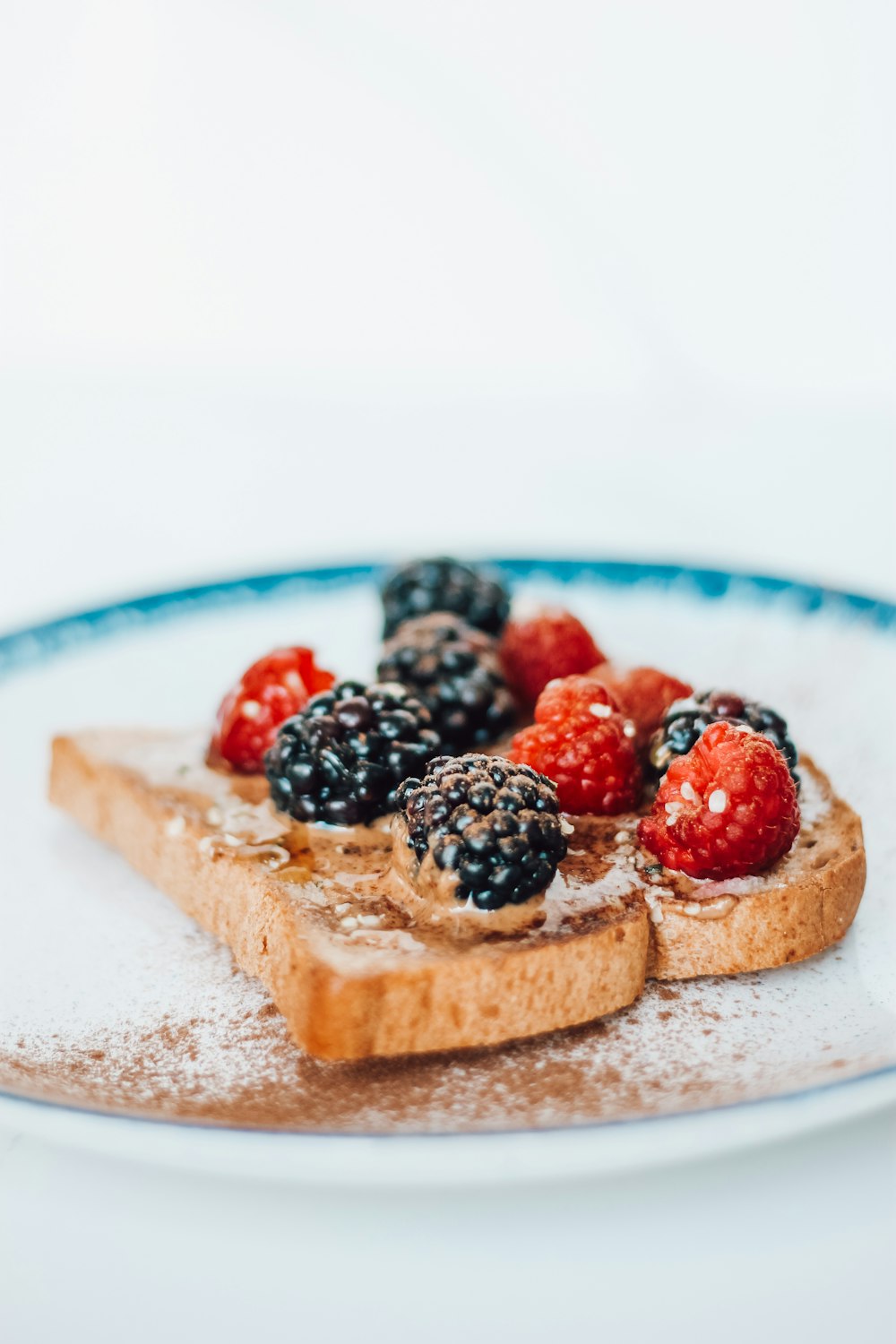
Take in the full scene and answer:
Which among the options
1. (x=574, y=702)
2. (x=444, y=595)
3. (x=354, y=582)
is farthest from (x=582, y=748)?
(x=354, y=582)

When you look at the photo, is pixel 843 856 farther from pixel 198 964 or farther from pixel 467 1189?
pixel 198 964

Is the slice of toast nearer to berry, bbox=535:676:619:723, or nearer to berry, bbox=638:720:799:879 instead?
berry, bbox=638:720:799:879

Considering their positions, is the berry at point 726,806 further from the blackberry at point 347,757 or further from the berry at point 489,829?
the blackberry at point 347,757

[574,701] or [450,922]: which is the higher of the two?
[574,701]

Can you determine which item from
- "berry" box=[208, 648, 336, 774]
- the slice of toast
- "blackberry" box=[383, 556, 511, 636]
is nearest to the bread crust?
the slice of toast

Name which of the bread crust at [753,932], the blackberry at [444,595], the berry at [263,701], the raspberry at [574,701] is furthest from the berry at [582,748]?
the blackberry at [444,595]

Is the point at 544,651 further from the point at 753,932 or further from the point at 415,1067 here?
the point at 415,1067
